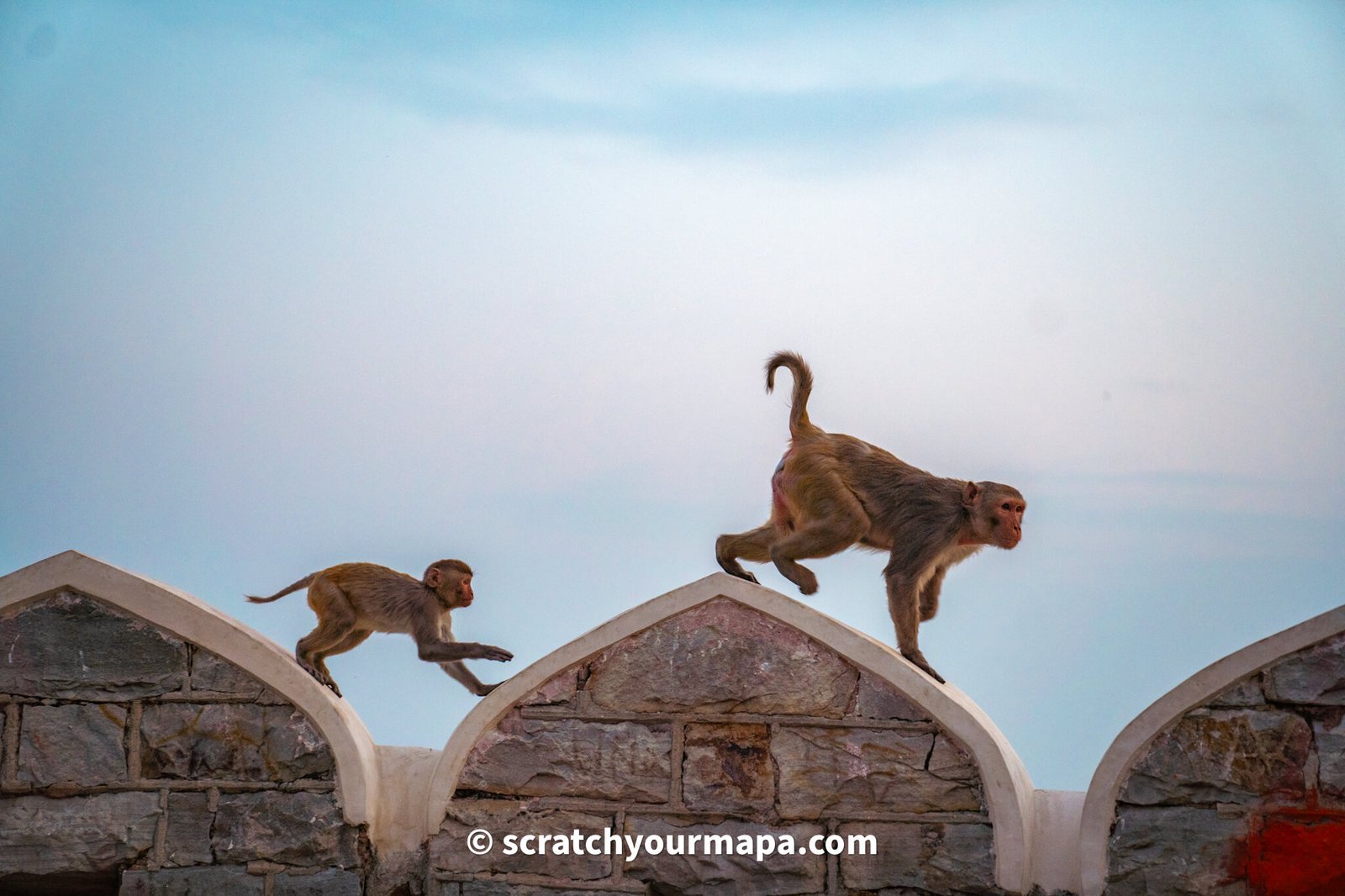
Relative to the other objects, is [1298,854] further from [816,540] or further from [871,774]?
[816,540]

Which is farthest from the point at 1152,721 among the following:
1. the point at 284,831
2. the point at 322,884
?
the point at 284,831

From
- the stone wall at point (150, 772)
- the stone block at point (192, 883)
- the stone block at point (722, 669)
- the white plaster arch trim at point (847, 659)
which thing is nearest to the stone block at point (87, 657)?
the stone wall at point (150, 772)

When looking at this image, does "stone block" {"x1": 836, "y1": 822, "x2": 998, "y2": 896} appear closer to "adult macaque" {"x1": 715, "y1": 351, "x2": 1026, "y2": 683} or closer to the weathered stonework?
"adult macaque" {"x1": 715, "y1": 351, "x2": 1026, "y2": 683}

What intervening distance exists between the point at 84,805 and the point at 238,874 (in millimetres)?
818

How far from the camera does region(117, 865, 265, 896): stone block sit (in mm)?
7086

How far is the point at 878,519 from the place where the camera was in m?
7.64

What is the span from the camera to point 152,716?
7.19m

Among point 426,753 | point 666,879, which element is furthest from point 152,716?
point 666,879

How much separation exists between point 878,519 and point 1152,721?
65.4 inches

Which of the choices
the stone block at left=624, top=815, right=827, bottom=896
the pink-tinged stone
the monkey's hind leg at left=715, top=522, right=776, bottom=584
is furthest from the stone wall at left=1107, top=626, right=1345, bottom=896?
the pink-tinged stone

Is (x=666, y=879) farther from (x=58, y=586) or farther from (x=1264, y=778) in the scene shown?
(x=58, y=586)

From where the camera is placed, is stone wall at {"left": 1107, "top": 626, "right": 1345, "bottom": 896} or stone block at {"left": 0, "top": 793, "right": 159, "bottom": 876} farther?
stone block at {"left": 0, "top": 793, "right": 159, "bottom": 876}

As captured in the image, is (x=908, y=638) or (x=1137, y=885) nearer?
(x=1137, y=885)

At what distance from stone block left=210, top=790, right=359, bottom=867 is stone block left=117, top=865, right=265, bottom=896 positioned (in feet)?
0.24
